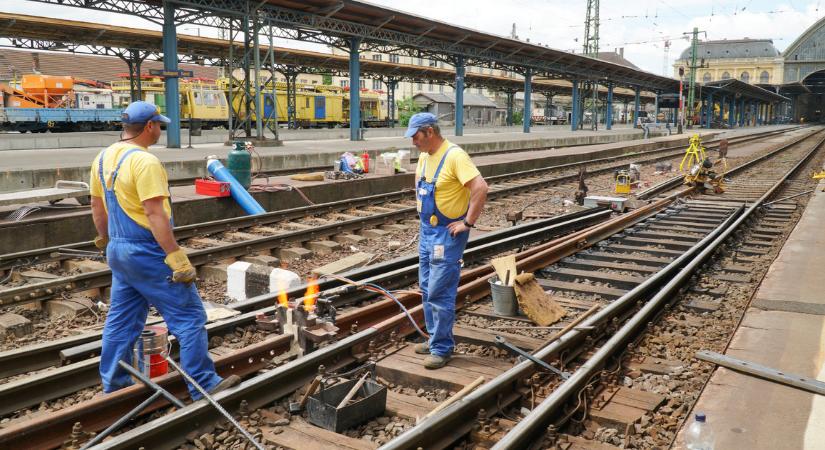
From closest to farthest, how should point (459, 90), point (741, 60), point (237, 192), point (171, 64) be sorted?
point (237, 192), point (171, 64), point (459, 90), point (741, 60)

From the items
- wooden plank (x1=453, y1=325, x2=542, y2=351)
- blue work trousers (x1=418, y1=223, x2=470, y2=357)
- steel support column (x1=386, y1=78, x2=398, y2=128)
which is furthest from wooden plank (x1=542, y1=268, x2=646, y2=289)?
steel support column (x1=386, y1=78, x2=398, y2=128)

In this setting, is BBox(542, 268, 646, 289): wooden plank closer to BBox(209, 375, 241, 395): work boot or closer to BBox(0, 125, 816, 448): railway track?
BBox(0, 125, 816, 448): railway track

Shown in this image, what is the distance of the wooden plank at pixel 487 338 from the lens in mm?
5559

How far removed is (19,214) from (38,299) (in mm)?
3818

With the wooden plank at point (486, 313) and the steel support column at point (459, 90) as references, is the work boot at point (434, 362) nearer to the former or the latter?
the wooden plank at point (486, 313)

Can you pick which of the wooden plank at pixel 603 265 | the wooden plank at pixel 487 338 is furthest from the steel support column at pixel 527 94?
the wooden plank at pixel 487 338

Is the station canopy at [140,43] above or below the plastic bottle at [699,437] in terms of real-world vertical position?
above

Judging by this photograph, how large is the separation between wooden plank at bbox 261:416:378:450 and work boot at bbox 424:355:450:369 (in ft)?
3.70

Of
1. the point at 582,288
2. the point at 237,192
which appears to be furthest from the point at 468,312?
the point at 237,192

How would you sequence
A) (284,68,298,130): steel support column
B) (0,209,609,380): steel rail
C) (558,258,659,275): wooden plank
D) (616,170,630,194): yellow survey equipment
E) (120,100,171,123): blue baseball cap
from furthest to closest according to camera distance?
(284,68,298,130): steel support column < (616,170,630,194): yellow survey equipment < (558,258,659,275): wooden plank < (0,209,609,380): steel rail < (120,100,171,123): blue baseball cap

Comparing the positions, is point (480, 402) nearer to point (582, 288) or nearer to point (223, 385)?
point (223, 385)

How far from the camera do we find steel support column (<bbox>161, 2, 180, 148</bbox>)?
882 inches

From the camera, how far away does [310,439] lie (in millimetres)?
3889

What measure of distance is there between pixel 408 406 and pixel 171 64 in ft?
69.7
